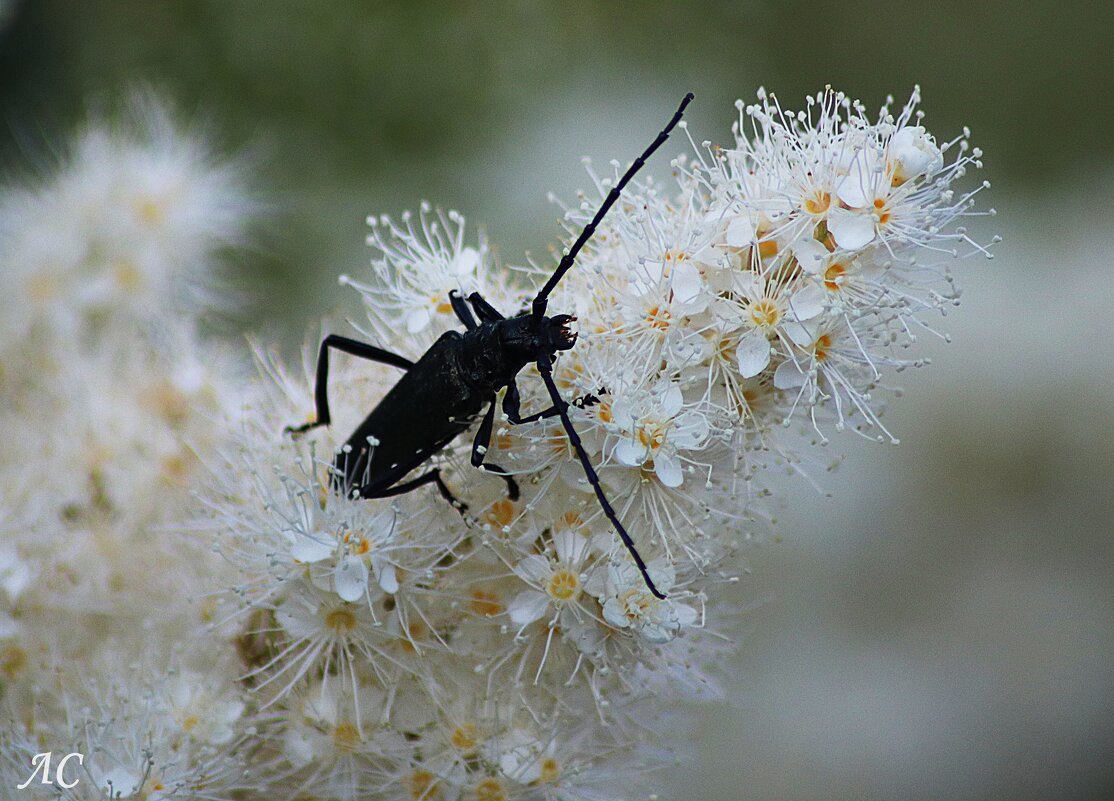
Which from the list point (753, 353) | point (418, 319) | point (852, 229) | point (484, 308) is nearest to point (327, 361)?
point (418, 319)

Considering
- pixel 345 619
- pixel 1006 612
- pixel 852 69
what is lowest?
pixel 345 619

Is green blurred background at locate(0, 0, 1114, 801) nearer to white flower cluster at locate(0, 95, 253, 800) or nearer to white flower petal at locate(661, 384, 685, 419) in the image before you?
white flower cluster at locate(0, 95, 253, 800)

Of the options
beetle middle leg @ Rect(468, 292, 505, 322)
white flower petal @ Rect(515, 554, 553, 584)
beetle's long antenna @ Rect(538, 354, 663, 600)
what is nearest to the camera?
beetle's long antenna @ Rect(538, 354, 663, 600)

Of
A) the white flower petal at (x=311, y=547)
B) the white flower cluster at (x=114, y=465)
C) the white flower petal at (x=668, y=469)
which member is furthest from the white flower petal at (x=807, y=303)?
the white flower cluster at (x=114, y=465)

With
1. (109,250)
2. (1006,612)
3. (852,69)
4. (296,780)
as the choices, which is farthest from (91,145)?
(1006,612)

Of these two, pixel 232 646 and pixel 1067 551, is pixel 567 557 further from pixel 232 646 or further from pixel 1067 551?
pixel 1067 551

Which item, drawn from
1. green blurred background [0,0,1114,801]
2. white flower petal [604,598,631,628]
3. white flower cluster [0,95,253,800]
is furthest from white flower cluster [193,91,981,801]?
green blurred background [0,0,1114,801]

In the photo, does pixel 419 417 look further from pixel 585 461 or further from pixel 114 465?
pixel 114 465
